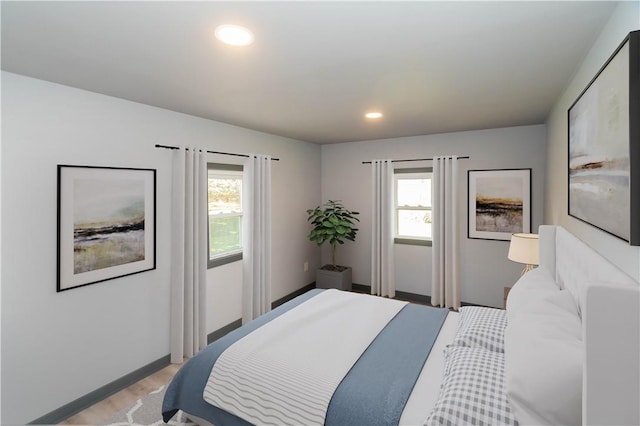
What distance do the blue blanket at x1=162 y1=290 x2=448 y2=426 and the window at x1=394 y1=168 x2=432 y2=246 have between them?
7.66ft

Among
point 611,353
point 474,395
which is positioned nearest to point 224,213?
point 474,395

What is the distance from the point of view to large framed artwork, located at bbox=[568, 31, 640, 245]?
3.69 feet

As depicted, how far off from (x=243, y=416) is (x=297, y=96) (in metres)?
2.18

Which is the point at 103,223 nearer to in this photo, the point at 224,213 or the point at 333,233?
the point at 224,213

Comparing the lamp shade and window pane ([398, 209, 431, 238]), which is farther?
window pane ([398, 209, 431, 238])

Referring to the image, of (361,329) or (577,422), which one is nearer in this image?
(577,422)

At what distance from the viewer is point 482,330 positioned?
207cm

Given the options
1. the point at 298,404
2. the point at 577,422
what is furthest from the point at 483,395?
the point at 298,404

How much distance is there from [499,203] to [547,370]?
11.4 feet

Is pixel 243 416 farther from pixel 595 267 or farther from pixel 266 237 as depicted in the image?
pixel 266 237

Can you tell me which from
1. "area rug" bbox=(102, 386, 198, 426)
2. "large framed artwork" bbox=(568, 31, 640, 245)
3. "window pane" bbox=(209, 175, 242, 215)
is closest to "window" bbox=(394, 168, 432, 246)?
"window pane" bbox=(209, 175, 242, 215)

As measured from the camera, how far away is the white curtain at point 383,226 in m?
4.89

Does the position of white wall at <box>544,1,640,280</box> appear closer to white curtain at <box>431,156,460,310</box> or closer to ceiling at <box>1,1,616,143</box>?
ceiling at <box>1,1,616,143</box>

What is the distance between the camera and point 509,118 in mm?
3641
